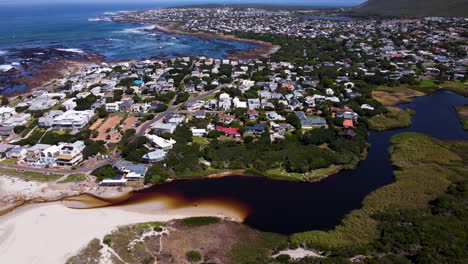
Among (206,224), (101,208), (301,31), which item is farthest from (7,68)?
(301,31)

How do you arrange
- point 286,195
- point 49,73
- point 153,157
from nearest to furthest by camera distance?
1. point 286,195
2. point 153,157
3. point 49,73

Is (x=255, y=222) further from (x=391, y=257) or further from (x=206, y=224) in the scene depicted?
(x=391, y=257)

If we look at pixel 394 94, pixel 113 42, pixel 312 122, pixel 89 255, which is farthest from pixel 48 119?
pixel 113 42

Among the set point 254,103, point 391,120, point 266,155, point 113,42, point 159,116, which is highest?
point 113,42

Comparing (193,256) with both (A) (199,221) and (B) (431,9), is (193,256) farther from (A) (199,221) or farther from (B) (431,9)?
(B) (431,9)

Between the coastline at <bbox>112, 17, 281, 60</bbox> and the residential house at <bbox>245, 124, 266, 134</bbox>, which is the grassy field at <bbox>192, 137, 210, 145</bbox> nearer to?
the residential house at <bbox>245, 124, 266, 134</bbox>

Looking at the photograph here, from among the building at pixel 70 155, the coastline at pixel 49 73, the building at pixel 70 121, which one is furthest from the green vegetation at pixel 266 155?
the coastline at pixel 49 73

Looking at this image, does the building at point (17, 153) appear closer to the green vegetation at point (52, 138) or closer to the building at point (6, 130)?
the green vegetation at point (52, 138)
